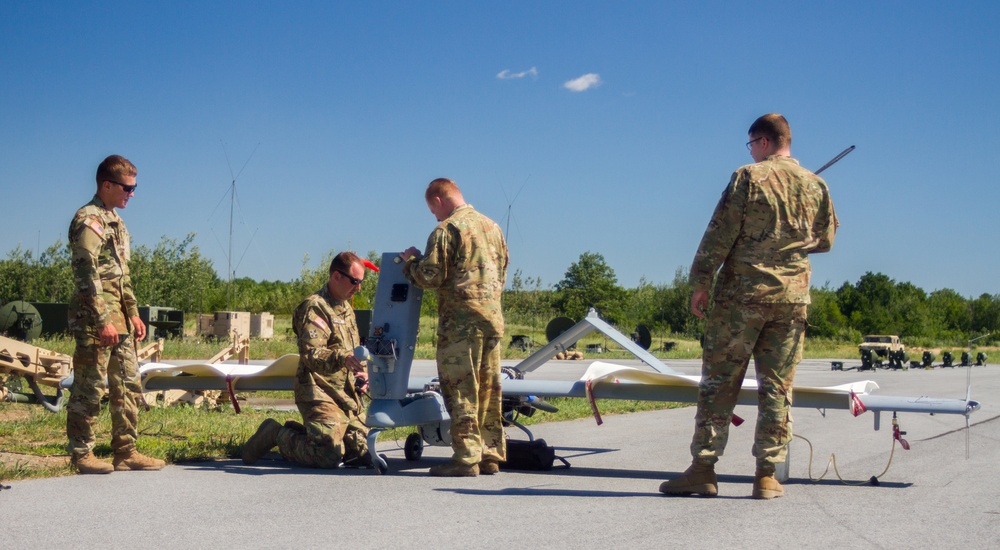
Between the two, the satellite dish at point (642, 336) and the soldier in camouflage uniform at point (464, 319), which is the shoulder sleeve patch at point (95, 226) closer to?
the soldier in camouflage uniform at point (464, 319)

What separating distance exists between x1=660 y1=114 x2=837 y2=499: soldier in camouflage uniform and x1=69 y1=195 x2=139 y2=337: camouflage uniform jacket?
153 inches

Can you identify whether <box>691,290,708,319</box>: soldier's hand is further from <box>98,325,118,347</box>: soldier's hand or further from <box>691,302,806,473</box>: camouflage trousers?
<box>98,325,118,347</box>: soldier's hand

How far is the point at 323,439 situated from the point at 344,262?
1336mm

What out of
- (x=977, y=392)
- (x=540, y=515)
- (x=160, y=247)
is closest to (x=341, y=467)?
(x=540, y=515)

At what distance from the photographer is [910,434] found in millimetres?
9875

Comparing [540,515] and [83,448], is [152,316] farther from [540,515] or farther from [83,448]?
[540,515]

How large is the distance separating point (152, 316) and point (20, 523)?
30.9m

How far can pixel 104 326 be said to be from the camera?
6141 mm

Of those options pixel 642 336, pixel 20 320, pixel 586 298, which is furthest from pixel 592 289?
pixel 642 336

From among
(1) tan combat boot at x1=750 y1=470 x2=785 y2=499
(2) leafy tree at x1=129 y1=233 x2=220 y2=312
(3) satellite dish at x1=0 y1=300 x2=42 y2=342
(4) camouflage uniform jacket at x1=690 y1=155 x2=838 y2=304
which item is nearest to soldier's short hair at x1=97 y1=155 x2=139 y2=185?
(4) camouflage uniform jacket at x1=690 y1=155 x2=838 y2=304

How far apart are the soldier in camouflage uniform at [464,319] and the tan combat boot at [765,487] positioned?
1906 mm

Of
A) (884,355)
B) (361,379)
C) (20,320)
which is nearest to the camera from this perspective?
(361,379)

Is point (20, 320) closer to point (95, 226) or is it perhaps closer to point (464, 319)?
point (95, 226)

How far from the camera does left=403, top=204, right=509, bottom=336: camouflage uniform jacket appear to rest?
6.28m
